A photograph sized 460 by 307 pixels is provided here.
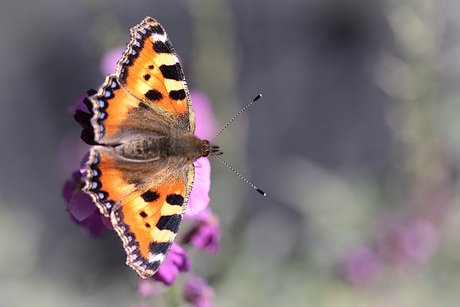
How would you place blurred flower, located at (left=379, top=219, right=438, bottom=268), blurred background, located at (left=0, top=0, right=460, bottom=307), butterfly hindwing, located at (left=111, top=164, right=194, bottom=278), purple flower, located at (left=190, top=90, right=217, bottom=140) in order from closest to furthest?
1. butterfly hindwing, located at (left=111, top=164, right=194, bottom=278)
2. purple flower, located at (left=190, top=90, right=217, bottom=140)
3. blurred background, located at (left=0, top=0, right=460, bottom=307)
4. blurred flower, located at (left=379, top=219, right=438, bottom=268)

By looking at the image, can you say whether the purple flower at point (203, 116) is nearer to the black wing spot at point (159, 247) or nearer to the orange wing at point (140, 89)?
the orange wing at point (140, 89)

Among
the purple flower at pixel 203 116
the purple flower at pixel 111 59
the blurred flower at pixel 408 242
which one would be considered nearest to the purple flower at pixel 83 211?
the purple flower at pixel 111 59

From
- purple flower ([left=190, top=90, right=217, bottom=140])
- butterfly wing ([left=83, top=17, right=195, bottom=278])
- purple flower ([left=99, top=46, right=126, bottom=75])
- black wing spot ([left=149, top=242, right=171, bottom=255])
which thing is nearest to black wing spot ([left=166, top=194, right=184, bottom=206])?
butterfly wing ([left=83, top=17, right=195, bottom=278])

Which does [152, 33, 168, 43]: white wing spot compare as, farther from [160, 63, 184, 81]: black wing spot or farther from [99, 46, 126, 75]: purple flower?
[99, 46, 126, 75]: purple flower

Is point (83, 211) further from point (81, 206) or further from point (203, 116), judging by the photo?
point (203, 116)

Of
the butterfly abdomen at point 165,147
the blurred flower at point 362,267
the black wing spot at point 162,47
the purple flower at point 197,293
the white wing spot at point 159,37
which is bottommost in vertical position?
the blurred flower at point 362,267

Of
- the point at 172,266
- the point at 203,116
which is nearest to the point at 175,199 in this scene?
the point at 172,266

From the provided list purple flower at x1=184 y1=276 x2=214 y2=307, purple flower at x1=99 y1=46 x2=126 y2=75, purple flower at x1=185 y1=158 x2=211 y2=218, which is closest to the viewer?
purple flower at x1=185 y1=158 x2=211 y2=218
